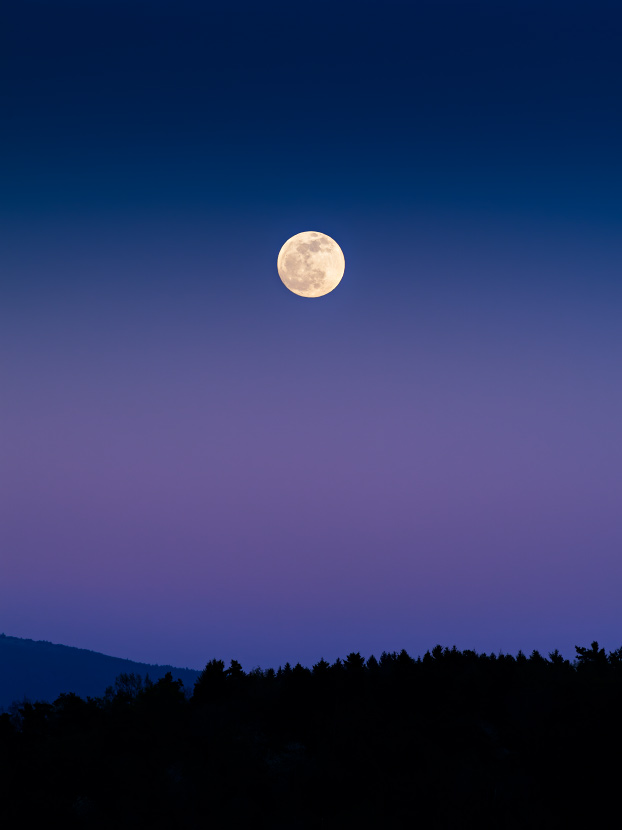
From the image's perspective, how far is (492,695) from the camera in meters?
44.7

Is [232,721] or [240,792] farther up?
[232,721]

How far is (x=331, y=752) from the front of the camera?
1419 inches

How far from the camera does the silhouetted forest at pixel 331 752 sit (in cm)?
3120

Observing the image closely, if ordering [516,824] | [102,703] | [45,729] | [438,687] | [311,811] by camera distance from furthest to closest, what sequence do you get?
[102,703] < [438,687] < [45,729] < [311,811] < [516,824]

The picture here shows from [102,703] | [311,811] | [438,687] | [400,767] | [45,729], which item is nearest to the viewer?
[311,811]

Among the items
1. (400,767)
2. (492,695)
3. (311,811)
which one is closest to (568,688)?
(492,695)

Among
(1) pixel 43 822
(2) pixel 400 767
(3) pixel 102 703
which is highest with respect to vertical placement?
(3) pixel 102 703

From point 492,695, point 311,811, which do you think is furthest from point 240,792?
point 492,695

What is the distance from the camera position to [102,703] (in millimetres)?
48406

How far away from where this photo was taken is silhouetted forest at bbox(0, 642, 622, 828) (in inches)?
1228

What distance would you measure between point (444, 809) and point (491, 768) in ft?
17.8

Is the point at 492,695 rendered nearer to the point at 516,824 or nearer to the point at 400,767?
the point at 400,767

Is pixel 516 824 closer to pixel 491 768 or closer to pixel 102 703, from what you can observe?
pixel 491 768

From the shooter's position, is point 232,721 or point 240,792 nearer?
point 240,792
